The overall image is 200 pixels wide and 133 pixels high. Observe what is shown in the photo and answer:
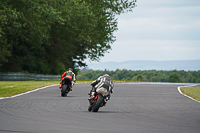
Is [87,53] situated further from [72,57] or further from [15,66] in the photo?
[15,66]

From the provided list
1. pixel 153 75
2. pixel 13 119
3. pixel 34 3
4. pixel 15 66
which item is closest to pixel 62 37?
pixel 15 66

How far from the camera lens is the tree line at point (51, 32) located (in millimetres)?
42719

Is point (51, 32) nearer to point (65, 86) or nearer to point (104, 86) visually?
point (65, 86)

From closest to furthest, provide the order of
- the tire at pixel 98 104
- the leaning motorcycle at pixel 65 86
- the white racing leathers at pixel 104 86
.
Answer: the tire at pixel 98 104 < the white racing leathers at pixel 104 86 < the leaning motorcycle at pixel 65 86

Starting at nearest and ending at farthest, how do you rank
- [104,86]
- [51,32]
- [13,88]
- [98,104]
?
[98,104] → [104,86] → [13,88] → [51,32]

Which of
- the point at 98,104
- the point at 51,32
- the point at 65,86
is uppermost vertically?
the point at 51,32

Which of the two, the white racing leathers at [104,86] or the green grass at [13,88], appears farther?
the green grass at [13,88]

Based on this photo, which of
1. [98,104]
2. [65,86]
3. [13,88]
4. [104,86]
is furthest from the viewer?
[13,88]

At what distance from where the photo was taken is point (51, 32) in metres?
56.7

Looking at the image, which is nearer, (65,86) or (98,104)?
(98,104)

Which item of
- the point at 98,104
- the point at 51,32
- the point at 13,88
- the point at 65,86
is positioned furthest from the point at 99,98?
the point at 51,32

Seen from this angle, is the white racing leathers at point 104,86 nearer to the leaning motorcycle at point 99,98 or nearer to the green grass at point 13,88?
the leaning motorcycle at point 99,98

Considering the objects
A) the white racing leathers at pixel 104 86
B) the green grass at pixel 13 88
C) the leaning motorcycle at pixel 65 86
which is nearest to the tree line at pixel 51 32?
the green grass at pixel 13 88

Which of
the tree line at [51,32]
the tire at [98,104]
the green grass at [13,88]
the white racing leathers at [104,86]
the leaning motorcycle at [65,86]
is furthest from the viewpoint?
the tree line at [51,32]
